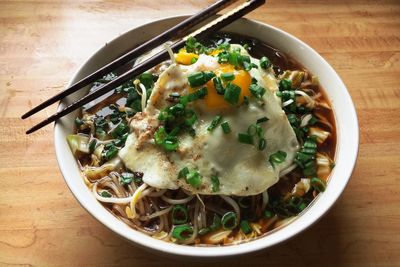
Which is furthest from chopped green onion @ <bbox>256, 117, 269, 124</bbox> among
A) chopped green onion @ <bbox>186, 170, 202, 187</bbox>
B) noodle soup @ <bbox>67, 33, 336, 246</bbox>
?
chopped green onion @ <bbox>186, 170, 202, 187</bbox>

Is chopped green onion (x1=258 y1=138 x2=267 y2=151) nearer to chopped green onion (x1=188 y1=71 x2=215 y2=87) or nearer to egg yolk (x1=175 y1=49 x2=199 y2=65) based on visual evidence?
chopped green onion (x1=188 y1=71 x2=215 y2=87)

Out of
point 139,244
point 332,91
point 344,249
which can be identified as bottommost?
point 344,249

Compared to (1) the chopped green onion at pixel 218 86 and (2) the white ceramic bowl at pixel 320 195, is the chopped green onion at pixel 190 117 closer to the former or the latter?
(1) the chopped green onion at pixel 218 86

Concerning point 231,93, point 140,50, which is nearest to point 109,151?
point 140,50

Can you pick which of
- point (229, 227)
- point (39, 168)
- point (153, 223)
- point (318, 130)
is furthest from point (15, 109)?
point (318, 130)

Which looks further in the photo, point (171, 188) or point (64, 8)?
point (64, 8)

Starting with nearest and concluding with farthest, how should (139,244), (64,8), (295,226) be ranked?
(139,244) < (295,226) < (64,8)

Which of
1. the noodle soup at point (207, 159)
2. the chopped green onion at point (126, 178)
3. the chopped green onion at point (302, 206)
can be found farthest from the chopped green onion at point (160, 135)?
the chopped green onion at point (302, 206)

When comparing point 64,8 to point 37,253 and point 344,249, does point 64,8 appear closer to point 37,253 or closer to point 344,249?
point 37,253
